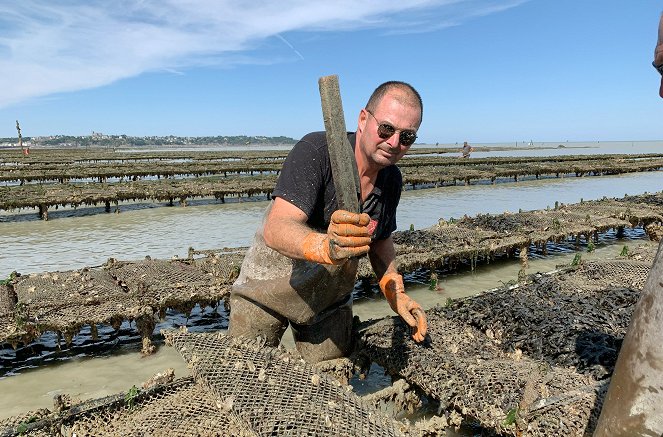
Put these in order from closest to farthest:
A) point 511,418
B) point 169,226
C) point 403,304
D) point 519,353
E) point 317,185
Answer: point 317,185
point 511,418
point 403,304
point 519,353
point 169,226

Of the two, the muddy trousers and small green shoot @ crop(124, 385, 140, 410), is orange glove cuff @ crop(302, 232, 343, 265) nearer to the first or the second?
the muddy trousers

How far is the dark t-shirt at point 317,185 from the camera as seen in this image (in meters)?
3.09

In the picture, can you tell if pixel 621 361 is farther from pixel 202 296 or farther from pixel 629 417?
pixel 202 296

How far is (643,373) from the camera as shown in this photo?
1945 millimetres

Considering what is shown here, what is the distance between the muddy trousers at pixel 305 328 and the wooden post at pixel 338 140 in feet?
5.41

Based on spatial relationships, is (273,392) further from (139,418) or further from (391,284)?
(391,284)

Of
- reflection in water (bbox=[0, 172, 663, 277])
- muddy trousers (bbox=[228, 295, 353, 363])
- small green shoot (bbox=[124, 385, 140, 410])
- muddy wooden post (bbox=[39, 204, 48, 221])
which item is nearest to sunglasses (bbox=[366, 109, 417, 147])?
muddy trousers (bbox=[228, 295, 353, 363])

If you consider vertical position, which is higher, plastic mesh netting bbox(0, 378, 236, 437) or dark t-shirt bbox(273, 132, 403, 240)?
dark t-shirt bbox(273, 132, 403, 240)

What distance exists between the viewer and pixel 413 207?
2252cm

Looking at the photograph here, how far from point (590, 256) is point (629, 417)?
40.5 feet

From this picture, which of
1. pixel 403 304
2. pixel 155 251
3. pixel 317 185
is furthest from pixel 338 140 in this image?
pixel 155 251

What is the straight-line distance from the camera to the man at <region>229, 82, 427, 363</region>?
2.74 meters

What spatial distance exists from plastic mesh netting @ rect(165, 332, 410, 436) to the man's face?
1693 mm

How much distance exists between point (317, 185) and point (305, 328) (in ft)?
5.24
